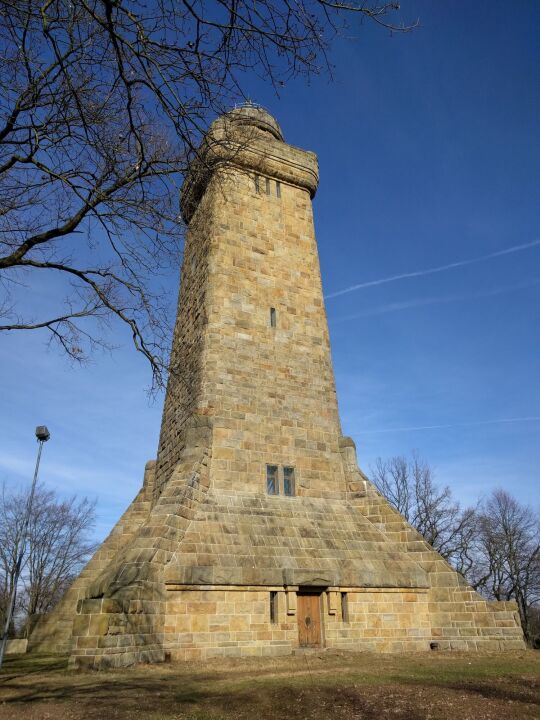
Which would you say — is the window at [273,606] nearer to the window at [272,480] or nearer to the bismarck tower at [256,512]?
the bismarck tower at [256,512]

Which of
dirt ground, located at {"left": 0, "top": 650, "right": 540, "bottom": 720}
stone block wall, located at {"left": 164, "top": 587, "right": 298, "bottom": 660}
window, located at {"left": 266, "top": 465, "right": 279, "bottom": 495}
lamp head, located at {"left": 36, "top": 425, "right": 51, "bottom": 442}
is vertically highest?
lamp head, located at {"left": 36, "top": 425, "right": 51, "bottom": 442}

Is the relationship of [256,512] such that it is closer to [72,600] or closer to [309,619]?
[309,619]

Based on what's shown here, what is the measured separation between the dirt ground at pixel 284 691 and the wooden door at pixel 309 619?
4.47 feet

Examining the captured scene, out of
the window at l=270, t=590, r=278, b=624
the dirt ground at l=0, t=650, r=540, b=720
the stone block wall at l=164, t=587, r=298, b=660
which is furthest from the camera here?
the window at l=270, t=590, r=278, b=624

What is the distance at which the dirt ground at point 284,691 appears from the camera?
5.80 m

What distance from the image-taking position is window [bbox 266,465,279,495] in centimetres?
1325

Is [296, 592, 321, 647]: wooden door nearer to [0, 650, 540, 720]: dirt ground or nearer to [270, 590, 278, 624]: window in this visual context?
[270, 590, 278, 624]: window

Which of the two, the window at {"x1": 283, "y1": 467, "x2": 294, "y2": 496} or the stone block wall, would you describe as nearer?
the stone block wall

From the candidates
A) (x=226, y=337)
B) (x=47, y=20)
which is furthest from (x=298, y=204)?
(x=47, y=20)

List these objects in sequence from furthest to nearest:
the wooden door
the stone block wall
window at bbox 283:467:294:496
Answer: window at bbox 283:467:294:496 → the wooden door → the stone block wall

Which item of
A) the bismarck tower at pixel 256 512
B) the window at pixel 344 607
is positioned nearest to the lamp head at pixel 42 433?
the bismarck tower at pixel 256 512

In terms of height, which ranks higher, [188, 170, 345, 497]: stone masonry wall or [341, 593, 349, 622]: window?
[188, 170, 345, 497]: stone masonry wall

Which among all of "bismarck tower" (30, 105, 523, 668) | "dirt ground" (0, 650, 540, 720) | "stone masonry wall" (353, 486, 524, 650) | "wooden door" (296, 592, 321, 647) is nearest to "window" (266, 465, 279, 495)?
"bismarck tower" (30, 105, 523, 668)

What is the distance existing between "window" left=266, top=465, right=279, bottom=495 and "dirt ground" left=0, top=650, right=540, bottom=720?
3.96m
